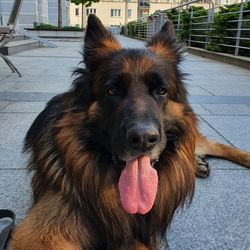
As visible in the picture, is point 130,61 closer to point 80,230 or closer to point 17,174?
point 80,230

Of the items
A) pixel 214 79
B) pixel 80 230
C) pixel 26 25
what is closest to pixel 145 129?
pixel 80 230

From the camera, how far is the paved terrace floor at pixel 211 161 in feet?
9.68

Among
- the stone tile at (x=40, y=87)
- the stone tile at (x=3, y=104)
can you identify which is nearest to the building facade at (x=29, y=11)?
the stone tile at (x=40, y=87)

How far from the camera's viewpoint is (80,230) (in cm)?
259

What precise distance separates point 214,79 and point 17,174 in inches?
302

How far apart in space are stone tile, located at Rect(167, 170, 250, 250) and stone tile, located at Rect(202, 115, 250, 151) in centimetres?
116

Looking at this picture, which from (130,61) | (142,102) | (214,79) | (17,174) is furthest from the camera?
(214,79)

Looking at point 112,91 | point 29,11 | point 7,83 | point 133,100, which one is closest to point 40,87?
point 7,83

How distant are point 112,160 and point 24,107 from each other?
4.24 meters

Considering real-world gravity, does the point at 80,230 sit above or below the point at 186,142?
below

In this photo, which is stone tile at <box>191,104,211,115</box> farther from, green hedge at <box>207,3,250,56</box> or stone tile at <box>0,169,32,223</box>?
green hedge at <box>207,3,250,56</box>

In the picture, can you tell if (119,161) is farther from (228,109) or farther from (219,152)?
(228,109)

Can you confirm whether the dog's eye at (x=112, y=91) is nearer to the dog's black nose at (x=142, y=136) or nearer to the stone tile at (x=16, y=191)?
the dog's black nose at (x=142, y=136)

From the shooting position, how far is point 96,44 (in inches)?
112
